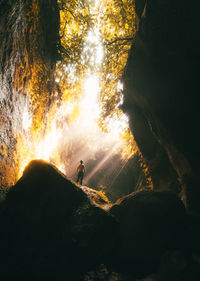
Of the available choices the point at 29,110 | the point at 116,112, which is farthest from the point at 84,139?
the point at 29,110

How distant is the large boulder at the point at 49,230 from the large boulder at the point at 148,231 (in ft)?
1.83

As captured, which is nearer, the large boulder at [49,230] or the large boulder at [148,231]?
the large boulder at [49,230]

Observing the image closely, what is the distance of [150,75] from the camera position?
5203mm

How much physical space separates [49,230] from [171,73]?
221 inches

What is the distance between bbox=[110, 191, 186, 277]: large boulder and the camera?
362cm

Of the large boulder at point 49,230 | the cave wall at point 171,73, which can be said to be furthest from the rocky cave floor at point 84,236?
the cave wall at point 171,73

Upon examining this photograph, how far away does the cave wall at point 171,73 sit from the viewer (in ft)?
12.7

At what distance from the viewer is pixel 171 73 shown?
4523mm

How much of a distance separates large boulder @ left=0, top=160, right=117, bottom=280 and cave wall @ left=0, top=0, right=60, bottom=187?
68cm

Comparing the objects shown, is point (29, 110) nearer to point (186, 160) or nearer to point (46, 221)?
point (46, 221)

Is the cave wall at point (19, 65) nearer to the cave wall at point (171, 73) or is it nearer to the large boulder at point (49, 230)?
the large boulder at point (49, 230)

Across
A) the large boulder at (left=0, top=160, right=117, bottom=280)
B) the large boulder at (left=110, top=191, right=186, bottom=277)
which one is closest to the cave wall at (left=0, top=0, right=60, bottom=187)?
the large boulder at (left=0, top=160, right=117, bottom=280)

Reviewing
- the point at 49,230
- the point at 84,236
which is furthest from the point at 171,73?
the point at 49,230

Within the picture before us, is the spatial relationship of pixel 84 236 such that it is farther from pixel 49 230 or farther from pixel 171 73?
pixel 171 73
